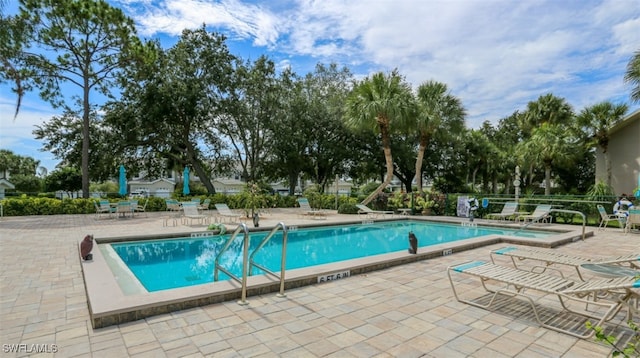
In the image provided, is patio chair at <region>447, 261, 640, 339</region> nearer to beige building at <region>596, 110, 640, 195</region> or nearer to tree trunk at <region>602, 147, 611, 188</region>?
beige building at <region>596, 110, 640, 195</region>

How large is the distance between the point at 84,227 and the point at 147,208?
567 centimetres

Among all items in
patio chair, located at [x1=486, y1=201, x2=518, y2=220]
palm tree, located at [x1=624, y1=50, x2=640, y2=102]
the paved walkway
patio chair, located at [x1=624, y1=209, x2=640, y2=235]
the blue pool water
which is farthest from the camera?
palm tree, located at [x1=624, y1=50, x2=640, y2=102]

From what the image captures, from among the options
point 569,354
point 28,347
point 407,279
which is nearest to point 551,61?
point 407,279

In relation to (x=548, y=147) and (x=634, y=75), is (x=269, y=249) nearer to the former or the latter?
(x=634, y=75)

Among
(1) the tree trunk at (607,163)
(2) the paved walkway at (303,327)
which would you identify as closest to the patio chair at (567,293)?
(2) the paved walkway at (303,327)

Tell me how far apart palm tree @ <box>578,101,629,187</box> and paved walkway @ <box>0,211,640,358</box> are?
16.7 meters

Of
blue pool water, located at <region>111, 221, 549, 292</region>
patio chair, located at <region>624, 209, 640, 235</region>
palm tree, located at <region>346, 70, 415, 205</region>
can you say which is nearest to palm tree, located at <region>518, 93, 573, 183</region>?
palm tree, located at <region>346, 70, 415, 205</region>

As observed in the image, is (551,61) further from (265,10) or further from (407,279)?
(407,279)

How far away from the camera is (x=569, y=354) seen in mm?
2727

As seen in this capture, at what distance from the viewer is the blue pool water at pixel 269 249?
6.21m

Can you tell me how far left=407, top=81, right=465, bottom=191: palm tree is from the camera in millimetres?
17031

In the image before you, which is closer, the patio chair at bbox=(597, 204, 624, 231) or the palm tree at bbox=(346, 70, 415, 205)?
the patio chair at bbox=(597, 204, 624, 231)

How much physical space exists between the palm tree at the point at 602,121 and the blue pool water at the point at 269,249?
935 cm

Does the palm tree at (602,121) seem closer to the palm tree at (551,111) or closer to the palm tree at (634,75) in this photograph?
the palm tree at (634,75)
